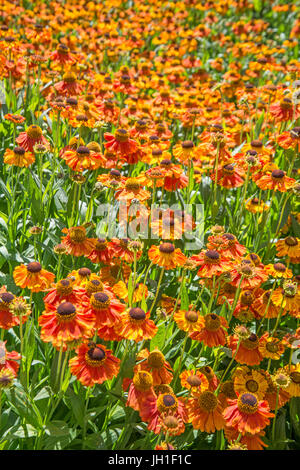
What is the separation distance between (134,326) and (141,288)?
23cm

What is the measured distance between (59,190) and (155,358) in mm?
1334

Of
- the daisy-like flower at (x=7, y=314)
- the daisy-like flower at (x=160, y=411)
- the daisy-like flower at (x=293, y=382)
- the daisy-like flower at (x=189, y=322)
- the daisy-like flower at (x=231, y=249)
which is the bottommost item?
the daisy-like flower at (x=293, y=382)

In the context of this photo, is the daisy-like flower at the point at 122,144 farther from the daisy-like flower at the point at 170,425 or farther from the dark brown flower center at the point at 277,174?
the daisy-like flower at the point at 170,425

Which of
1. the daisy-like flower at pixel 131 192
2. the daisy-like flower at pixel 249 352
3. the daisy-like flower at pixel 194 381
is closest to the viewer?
the daisy-like flower at pixel 194 381

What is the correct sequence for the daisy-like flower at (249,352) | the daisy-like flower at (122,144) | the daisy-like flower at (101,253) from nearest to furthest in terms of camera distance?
the daisy-like flower at (249,352) → the daisy-like flower at (101,253) → the daisy-like flower at (122,144)

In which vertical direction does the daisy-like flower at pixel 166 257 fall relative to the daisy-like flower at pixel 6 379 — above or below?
above

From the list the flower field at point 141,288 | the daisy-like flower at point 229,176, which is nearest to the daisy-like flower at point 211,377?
the flower field at point 141,288

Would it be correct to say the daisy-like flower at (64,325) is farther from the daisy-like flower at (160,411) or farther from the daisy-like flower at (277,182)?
the daisy-like flower at (277,182)

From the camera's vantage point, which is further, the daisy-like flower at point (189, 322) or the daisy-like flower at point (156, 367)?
the daisy-like flower at point (189, 322)

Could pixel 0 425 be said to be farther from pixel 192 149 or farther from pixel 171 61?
pixel 171 61

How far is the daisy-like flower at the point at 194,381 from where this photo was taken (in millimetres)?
1701

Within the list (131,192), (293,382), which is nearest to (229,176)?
(131,192)
